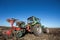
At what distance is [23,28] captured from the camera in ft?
Answer: 41.2

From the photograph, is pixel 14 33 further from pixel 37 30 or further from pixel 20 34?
pixel 37 30

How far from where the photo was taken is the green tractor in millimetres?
11818

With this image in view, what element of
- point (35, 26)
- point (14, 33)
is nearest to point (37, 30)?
point (35, 26)

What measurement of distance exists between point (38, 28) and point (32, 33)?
107 cm

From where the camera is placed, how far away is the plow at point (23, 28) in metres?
11.4

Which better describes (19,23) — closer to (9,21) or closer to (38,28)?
(9,21)

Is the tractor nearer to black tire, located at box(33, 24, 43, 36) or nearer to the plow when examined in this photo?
the plow

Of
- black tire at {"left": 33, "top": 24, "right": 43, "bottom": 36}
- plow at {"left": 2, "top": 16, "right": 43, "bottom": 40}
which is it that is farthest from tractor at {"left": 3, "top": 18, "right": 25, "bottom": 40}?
black tire at {"left": 33, "top": 24, "right": 43, "bottom": 36}

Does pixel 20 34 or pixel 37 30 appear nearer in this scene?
pixel 20 34

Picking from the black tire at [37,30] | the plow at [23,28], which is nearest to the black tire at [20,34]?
the plow at [23,28]

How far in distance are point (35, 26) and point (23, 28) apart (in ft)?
5.21

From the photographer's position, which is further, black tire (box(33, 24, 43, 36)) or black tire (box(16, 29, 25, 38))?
black tire (box(33, 24, 43, 36))

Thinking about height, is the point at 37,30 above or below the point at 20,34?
above

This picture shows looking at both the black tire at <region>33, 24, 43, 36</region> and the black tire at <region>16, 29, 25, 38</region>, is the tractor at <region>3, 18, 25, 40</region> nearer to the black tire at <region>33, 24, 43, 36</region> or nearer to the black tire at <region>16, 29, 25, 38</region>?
the black tire at <region>16, 29, 25, 38</region>
